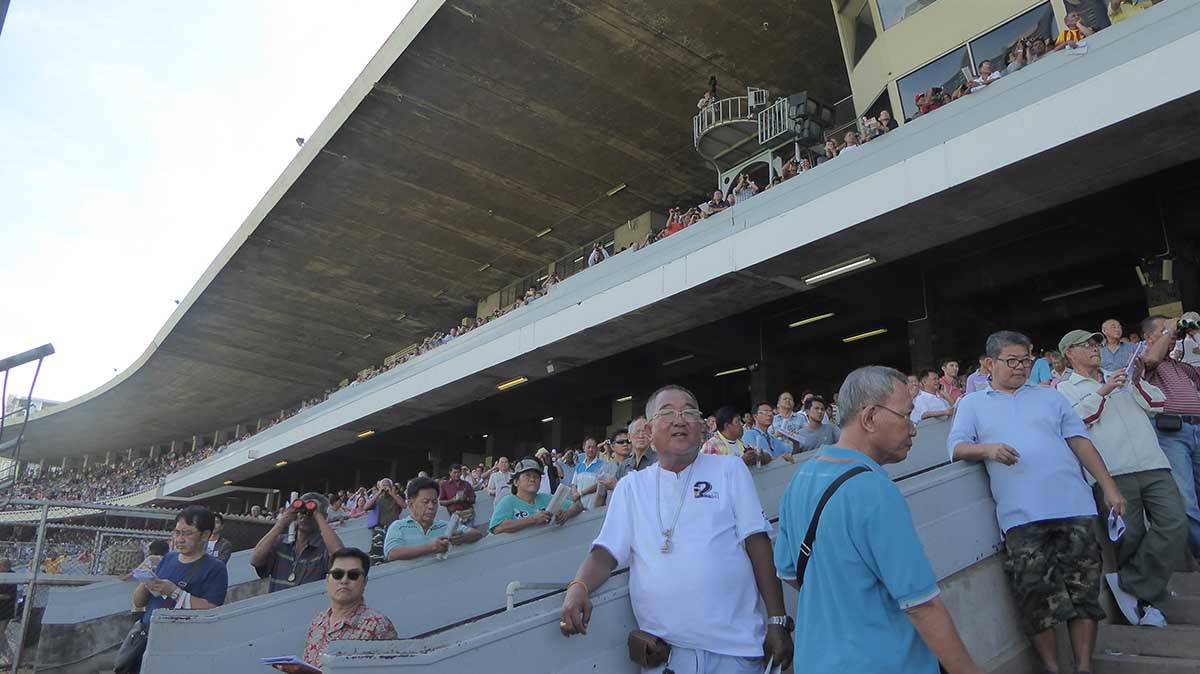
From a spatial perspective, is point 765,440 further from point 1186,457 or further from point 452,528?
point 452,528

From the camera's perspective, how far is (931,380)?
29.1ft

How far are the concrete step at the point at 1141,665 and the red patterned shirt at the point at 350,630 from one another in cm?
330

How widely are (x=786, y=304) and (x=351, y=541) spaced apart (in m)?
11.6

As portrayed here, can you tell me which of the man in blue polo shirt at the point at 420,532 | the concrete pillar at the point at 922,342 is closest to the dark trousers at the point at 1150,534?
the man in blue polo shirt at the point at 420,532

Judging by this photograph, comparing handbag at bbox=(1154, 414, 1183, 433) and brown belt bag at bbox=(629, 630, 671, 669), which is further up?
handbag at bbox=(1154, 414, 1183, 433)

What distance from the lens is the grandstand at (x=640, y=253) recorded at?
16.7 ft

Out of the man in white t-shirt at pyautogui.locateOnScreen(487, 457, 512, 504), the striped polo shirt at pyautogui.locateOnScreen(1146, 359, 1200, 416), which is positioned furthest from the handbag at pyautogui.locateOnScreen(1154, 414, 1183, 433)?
the man in white t-shirt at pyautogui.locateOnScreen(487, 457, 512, 504)

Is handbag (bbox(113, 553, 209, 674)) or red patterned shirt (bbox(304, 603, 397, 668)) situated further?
handbag (bbox(113, 553, 209, 674))

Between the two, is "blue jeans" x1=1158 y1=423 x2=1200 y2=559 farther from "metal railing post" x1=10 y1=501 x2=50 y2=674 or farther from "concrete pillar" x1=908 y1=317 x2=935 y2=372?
"concrete pillar" x1=908 y1=317 x2=935 y2=372

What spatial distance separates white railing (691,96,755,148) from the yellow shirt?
8200 mm

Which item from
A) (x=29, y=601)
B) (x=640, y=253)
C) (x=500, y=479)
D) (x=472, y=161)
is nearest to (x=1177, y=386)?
(x=29, y=601)

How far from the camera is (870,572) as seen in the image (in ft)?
7.03

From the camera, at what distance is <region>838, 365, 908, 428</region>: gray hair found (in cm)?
236

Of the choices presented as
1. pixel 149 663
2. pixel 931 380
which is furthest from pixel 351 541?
pixel 931 380
